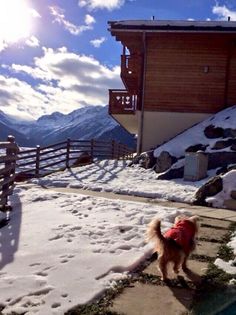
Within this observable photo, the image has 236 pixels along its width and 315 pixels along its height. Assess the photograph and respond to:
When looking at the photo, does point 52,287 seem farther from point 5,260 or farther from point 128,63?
point 128,63

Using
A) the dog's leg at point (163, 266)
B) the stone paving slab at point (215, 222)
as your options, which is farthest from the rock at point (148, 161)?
the dog's leg at point (163, 266)

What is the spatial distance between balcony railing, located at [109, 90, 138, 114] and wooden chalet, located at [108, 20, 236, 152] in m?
2.48

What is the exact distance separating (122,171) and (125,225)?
905 cm

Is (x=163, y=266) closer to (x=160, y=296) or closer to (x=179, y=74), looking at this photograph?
(x=160, y=296)

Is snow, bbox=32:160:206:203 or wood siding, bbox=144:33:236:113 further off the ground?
wood siding, bbox=144:33:236:113

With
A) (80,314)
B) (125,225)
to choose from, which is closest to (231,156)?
(125,225)

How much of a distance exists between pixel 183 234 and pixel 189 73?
52.9 ft

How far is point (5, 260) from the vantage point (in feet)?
17.9

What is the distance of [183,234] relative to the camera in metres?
4.84

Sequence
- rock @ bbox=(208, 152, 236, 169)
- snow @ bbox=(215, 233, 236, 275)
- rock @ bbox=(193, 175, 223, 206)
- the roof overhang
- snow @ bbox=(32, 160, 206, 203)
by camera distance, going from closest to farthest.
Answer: snow @ bbox=(215, 233, 236, 275)
rock @ bbox=(193, 175, 223, 206)
snow @ bbox=(32, 160, 206, 203)
rock @ bbox=(208, 152, 236, 169)
the roof overhang

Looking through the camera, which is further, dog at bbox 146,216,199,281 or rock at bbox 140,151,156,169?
rock at bbox 140,151,156,169

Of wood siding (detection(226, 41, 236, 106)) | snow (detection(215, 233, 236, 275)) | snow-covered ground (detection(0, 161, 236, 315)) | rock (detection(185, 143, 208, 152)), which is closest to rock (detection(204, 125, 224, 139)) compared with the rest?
rock (detection(185, 143, 208, 152))

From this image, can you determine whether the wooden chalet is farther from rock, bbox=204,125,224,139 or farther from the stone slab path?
the stone slab path

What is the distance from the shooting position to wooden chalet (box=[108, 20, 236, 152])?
1962cm
